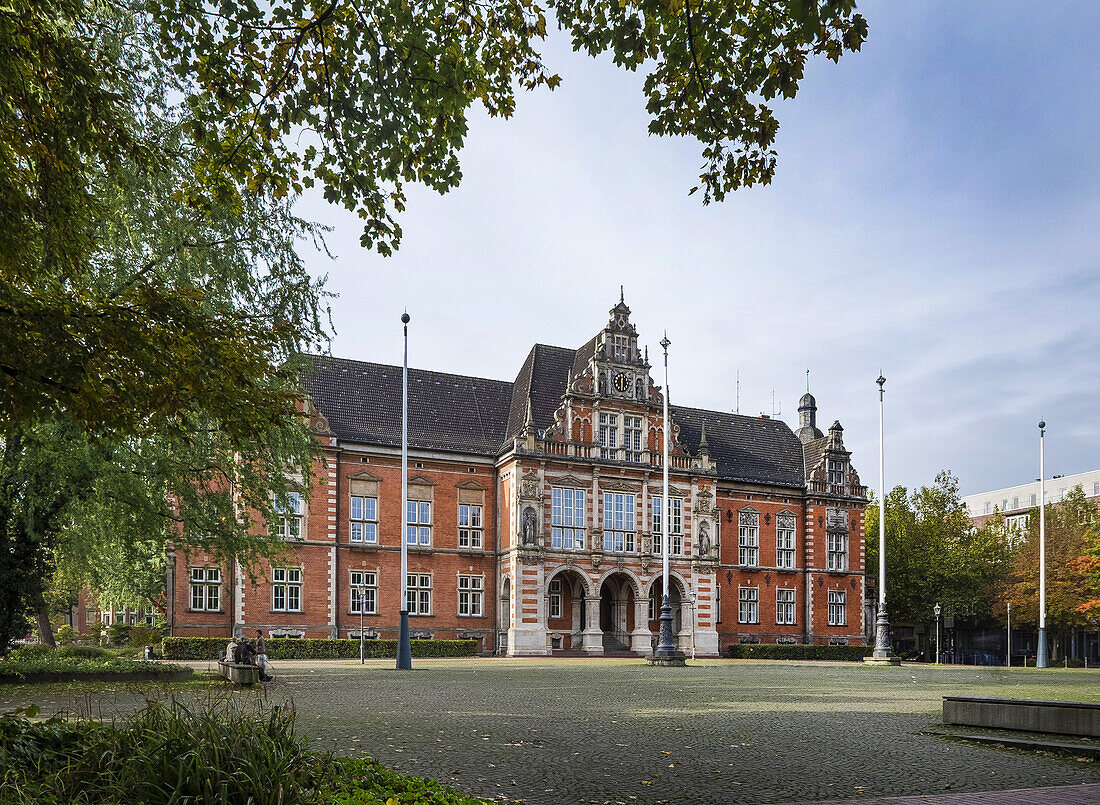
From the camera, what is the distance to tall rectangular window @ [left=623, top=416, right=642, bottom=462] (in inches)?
1954

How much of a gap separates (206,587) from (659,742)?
33.9 m

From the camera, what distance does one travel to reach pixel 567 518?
47531mm

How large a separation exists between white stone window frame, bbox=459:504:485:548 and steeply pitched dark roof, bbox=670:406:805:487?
13.9 meters

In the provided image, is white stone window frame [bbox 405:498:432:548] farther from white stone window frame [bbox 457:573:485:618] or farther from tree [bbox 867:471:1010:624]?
tree [bbox 867:471:1010:624]

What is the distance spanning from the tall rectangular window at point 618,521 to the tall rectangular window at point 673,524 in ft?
4.97

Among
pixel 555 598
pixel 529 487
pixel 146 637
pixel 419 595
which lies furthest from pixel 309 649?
pixel 555 598

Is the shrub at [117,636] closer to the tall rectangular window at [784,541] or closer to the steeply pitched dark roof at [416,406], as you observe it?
the steeply pitched dark roof at [416,406]

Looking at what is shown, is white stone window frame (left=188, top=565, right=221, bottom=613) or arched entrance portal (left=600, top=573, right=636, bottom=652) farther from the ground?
white stone window frame (left=188, top=565, right=221, bottom=613)

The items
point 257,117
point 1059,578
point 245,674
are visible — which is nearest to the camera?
point 257,117

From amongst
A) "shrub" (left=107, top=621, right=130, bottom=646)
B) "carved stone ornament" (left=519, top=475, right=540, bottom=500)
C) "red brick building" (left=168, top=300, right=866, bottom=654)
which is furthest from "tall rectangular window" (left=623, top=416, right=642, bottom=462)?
"shrub" (left=107, top=621, right=130, bottom=646)

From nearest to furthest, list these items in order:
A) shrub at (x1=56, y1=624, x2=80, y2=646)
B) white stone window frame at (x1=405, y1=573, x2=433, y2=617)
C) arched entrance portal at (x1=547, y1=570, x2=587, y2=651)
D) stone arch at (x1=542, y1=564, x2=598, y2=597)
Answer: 1. white stone window frame at (x1=405, y1=573, x2=433, y2=617)
2. stone arch at (x1=542, y1=564, x2=598, y2=597)
3. arched entrance portal at (x1=547, y1=570, x2=587, y2=651)
4. shrub at (x1=56, y1=624, x2=80, y2=646)

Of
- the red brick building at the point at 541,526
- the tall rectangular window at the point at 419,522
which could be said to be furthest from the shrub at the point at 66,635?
the tall rectangular window at the point at 419,522

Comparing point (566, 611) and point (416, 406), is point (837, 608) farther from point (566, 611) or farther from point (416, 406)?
point (416, 406)

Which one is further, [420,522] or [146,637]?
[420,522]
